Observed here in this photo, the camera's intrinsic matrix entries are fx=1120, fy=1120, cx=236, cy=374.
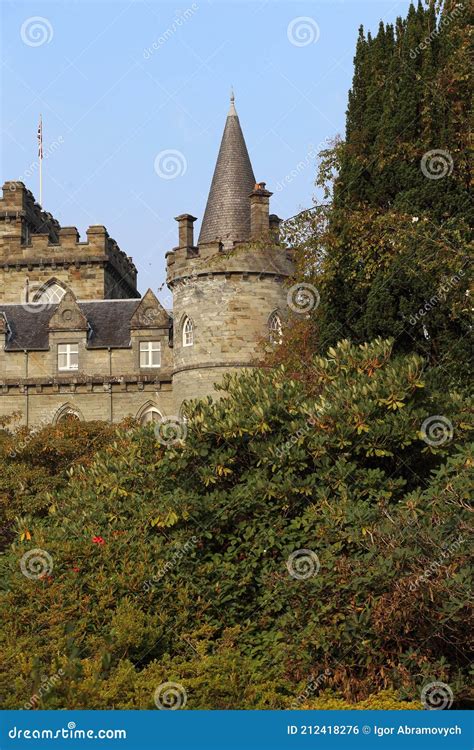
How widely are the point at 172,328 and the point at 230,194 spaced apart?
16.1ft

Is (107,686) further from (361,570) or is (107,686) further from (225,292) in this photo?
(225,292)

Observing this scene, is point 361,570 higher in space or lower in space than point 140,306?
lower

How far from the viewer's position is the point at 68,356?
122ft

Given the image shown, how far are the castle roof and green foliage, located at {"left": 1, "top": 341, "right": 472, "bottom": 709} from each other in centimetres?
2019

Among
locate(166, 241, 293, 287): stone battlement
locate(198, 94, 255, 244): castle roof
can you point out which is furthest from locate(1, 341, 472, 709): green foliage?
locate(198, 94, 255, 244): castle roof

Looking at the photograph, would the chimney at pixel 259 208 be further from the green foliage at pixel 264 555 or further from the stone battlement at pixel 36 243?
the green foliage at pixel 264 555

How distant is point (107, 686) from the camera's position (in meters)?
10.3

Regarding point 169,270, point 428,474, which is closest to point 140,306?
point 169,270

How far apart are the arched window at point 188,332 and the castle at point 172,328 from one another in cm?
4

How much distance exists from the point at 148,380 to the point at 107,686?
2600 cm

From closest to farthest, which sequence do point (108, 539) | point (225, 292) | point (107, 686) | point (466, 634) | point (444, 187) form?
point (107, 686) → point (466, 634) → point (108, 539) → point (444, 187) → point (225, 292)

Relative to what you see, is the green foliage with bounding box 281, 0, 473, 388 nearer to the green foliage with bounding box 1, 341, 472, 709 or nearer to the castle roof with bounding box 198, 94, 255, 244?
the green foliage with bounding box 1, 341, 472, 709

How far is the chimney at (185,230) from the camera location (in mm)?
34781

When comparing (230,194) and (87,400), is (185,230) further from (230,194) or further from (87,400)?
(87,400)
